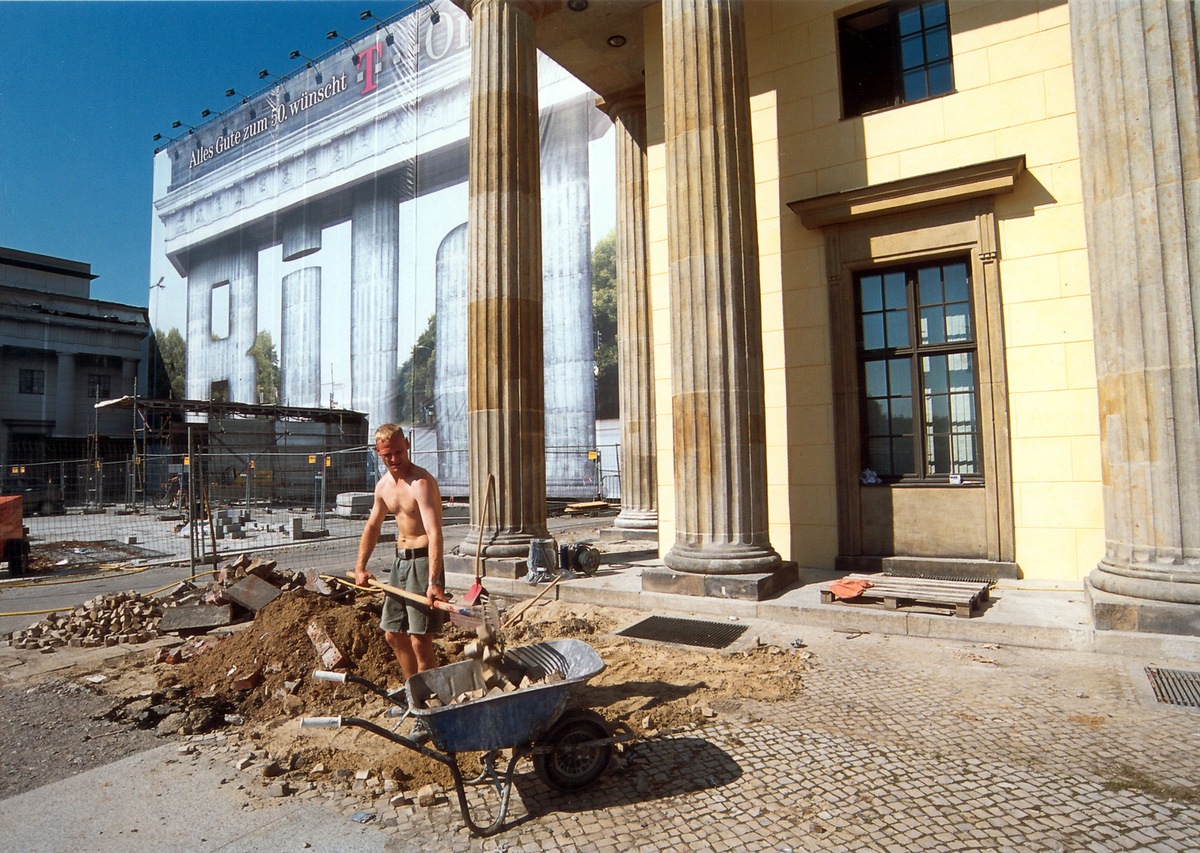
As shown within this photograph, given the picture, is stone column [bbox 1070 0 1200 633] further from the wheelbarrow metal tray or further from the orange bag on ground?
the wheelbarrow metal tray

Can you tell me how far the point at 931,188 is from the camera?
28.1 ft

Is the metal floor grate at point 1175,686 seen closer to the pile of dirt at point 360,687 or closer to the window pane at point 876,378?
the pile of dirt at point 360,687

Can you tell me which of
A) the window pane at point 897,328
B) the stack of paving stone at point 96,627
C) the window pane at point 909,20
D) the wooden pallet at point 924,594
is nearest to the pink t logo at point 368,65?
the window pane at point 909,20

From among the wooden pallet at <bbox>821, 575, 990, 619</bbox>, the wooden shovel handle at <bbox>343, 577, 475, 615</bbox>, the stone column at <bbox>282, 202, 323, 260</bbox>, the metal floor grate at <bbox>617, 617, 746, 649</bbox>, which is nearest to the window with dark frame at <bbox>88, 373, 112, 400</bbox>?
the stone column at <bbox>282, 202, 323, 260</bbox>

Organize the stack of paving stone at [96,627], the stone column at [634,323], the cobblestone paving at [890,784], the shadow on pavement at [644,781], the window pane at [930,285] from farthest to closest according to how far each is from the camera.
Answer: the stone column at [634,323], the window pane at [930,285], the stack of paving stone at [96,627], the shadow on pavement at [644,781], the cobblestone paving at [890,784]

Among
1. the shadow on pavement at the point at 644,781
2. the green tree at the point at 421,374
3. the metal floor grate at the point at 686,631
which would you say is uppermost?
the green tree at the point at 421,374

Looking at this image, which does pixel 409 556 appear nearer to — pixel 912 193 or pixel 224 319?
pixel 912 193

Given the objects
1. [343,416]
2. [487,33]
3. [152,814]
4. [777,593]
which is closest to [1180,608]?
[777,593]

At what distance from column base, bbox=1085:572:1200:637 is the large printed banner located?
21.1m

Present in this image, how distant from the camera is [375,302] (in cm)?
3362

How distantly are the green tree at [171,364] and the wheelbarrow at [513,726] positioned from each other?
161 feet

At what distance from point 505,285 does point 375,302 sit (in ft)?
84.7

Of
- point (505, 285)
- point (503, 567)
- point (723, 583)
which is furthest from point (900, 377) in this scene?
point (503, 567)

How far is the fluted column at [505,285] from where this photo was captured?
391 inches
